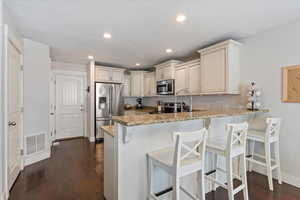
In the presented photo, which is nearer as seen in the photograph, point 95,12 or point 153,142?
point 153,142

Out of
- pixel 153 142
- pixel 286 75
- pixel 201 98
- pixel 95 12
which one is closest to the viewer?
pixel 153 142

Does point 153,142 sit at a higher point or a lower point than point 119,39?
lower

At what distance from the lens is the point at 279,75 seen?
2488mm

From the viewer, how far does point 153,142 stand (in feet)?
5.78

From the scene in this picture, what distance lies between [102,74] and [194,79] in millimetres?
2815

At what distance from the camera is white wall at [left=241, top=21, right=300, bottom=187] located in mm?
2336

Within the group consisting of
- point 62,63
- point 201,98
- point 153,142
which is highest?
point 62,63

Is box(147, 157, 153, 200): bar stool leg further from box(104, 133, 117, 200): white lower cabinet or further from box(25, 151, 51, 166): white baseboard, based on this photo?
box(25, 151, 51, 166): white baseboard

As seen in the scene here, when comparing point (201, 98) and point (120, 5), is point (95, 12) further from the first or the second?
point (201, 98)

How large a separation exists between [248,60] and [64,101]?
5063mm

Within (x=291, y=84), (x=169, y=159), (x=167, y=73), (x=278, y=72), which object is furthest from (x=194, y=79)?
(x=169, y=159)

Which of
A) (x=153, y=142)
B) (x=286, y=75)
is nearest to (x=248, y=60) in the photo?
(x=286, y=75)

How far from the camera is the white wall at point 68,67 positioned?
4.68m

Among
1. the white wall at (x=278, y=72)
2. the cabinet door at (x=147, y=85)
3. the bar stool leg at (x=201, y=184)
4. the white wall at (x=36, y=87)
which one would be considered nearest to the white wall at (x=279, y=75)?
the white wall at (x=278, y=72)
